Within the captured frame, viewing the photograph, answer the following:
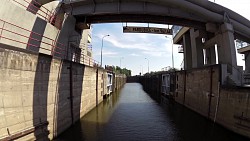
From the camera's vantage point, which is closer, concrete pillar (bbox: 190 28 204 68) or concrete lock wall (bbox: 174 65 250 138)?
concrete lock wall (bbox: 174 65 250 138)

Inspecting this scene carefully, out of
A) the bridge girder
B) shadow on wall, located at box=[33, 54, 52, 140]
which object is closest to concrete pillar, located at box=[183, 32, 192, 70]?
the bridge girder

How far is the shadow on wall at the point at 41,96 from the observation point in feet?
45.9

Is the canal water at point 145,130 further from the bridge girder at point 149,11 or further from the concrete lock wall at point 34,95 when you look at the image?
the bridge girder at point 149,11

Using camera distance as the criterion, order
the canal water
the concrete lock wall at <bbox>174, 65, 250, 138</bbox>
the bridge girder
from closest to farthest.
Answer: the canal water < the concrete lock wall at <bbox>174, 65, 250, 138</bbox> < the bridge girder

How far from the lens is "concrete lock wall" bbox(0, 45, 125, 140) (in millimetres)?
11547

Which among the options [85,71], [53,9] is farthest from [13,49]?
[85,71]

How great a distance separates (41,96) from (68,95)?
5505mm

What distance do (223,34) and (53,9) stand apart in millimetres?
17725

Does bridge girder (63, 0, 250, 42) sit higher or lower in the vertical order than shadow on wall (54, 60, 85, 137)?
higher

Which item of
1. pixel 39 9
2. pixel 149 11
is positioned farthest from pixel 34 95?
pixel 149 11

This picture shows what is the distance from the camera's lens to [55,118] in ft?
54.3

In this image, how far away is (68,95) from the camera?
20297mm

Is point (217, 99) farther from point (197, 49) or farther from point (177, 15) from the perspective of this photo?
point (197, 49)

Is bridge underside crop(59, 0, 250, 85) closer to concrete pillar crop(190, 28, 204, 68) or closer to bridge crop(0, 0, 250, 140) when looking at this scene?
bridge crop(0, 0, 250, 140)
